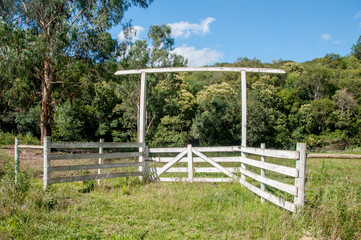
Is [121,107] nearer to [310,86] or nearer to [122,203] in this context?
[122,203]

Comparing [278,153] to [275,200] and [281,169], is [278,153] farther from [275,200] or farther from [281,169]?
[275,200]

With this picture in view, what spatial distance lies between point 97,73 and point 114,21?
3747 millimetres

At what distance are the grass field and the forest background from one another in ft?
12.5

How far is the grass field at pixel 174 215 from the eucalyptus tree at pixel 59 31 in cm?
1219

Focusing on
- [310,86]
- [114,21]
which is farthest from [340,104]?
[114,21]

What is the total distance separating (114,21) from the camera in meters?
19.2

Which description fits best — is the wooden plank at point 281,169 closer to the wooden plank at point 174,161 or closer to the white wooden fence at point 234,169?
the white wooden fence at point 234,169

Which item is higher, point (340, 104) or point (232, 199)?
point (340, 104)

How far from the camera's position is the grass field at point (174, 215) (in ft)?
12.5

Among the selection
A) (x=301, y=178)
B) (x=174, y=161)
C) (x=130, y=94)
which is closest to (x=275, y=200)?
(x=301, y=178)

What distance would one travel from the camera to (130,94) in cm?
2877

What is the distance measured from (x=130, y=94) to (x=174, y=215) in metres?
24.8

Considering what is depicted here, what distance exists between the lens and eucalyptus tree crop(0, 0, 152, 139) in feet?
51.8

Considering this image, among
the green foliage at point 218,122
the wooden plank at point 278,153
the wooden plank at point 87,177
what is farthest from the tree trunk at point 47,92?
the green foliage at point 218,122
